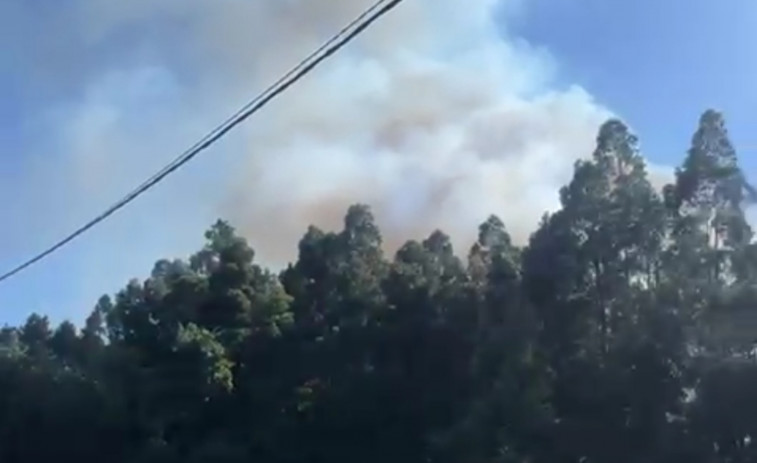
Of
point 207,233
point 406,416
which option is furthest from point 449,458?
point 207,233

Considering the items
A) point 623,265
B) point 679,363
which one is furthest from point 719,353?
point 623,265

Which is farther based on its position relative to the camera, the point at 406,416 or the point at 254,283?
the point at 254,283

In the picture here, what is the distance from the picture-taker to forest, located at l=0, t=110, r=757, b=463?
2802cm

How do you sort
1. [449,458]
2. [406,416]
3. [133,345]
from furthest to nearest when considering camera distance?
1. [133,345]
2. [406,416]
3. [449,458]

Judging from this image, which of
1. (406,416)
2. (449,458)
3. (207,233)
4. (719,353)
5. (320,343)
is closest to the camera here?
(719,353)

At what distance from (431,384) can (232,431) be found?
685cm

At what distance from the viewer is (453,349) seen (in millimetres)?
36031

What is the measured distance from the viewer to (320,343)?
1519 inches

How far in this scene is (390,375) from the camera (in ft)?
120

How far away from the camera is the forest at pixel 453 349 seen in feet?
91.9

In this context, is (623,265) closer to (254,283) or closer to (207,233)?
(254,283)

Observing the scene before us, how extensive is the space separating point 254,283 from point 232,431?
6.40m

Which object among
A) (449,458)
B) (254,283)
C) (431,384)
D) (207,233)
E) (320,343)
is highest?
(207,233)

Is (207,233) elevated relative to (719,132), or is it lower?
elevated
